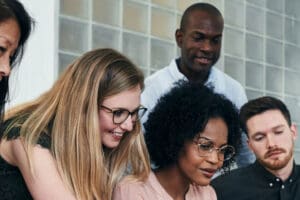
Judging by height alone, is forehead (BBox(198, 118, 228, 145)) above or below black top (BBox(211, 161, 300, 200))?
above

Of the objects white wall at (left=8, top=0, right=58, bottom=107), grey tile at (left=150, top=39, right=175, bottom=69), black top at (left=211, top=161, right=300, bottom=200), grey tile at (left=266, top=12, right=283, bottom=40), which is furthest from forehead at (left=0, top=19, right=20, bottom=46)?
grey tile at (left=266, top=12, right=283, bottom=40)

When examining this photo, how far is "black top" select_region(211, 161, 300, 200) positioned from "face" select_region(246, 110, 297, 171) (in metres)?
0.05

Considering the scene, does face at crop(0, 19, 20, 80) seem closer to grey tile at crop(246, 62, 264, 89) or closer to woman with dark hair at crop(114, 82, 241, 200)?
woman with dark hair at crop(114, 82, 241, 200)

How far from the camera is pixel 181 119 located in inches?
126

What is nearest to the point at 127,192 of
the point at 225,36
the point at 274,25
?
the point at 225,36

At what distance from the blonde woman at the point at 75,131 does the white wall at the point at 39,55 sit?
2.91 feet

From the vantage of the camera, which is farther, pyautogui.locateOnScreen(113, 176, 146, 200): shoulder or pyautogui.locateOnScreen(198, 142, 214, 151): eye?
pyautogui.locateOnScreen(198, 142, 214, 151): eye

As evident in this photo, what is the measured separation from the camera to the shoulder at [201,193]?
326 centimetres

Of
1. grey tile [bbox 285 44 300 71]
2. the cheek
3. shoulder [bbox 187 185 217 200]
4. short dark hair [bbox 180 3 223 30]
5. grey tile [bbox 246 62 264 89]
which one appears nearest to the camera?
the cheek

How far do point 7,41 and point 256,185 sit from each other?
1.76 meters

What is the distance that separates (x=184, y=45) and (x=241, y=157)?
616mm

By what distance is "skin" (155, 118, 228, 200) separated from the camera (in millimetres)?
3096

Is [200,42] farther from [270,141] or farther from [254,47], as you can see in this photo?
[254,47]

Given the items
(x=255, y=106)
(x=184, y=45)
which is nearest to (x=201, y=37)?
(x=184, y=45)
